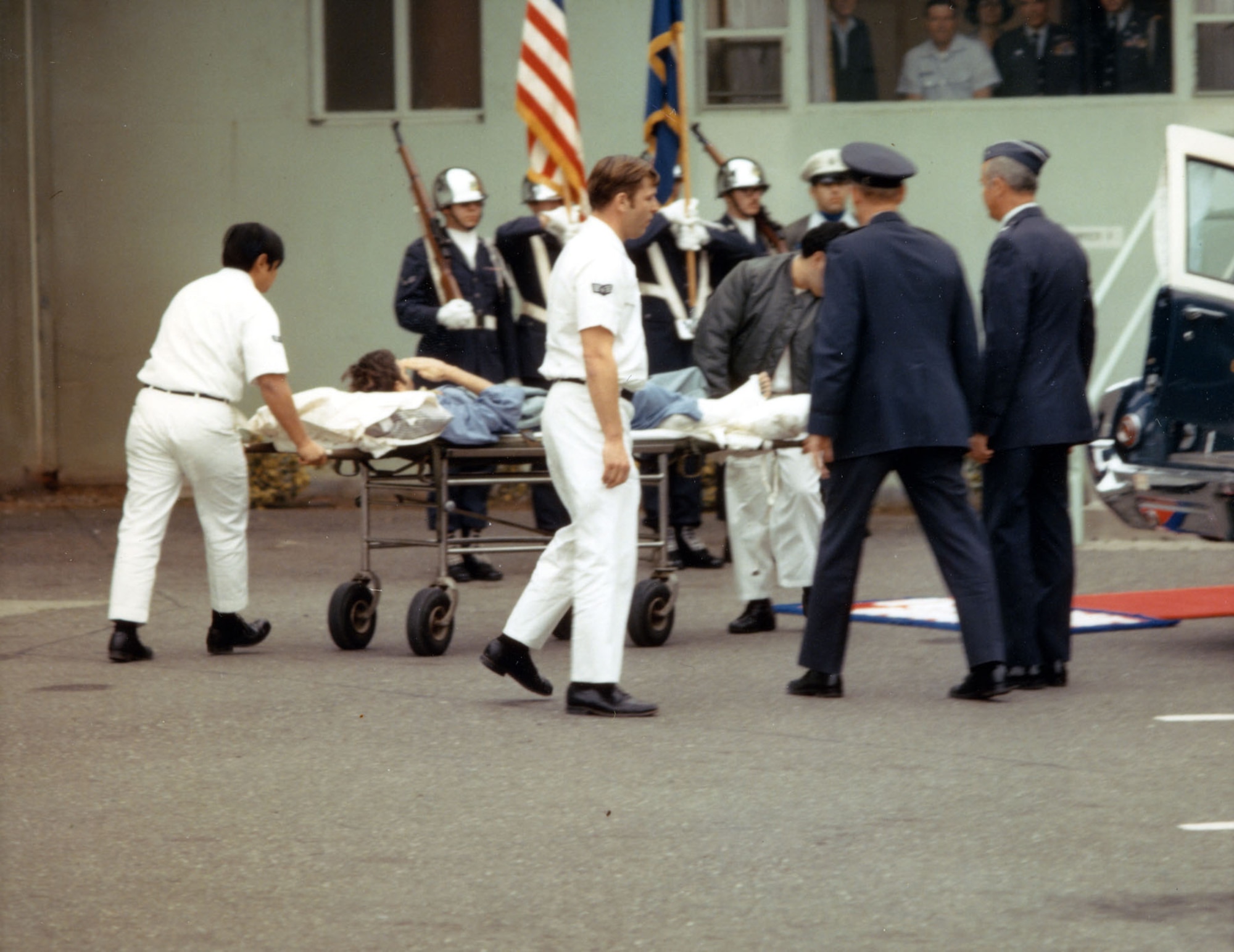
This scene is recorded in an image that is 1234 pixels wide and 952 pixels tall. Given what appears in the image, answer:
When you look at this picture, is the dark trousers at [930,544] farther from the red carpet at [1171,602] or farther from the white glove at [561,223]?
the white glove at [561,223]

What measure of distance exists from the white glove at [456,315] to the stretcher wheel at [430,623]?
9.75 feet

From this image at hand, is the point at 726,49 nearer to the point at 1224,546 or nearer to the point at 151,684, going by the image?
the point at 1224,546

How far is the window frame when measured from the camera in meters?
16.3

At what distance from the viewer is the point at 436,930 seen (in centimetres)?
459

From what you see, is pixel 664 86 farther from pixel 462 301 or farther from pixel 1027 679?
pixel 1027 679

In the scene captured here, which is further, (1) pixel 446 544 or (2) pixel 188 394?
(1) pixel 446 544

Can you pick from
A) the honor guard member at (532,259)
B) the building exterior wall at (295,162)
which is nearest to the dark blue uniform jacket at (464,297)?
the honor guard member at (532,259)

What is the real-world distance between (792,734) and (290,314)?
33.8 feet

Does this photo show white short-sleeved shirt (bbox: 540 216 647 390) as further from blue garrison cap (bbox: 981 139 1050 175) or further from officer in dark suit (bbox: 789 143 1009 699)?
blue garrison cap (bbox: 981 139 1050 175)

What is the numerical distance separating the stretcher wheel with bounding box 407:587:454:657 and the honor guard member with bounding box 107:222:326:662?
73cm

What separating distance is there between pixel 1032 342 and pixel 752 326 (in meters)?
2.14

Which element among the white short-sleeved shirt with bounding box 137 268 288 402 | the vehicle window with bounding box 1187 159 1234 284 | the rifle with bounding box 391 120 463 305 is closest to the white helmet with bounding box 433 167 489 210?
the rifle with bounding box 391 120 463 305

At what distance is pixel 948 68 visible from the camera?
1592 cm

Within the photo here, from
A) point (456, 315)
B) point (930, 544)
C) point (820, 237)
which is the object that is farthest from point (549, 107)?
point (930, 544)
